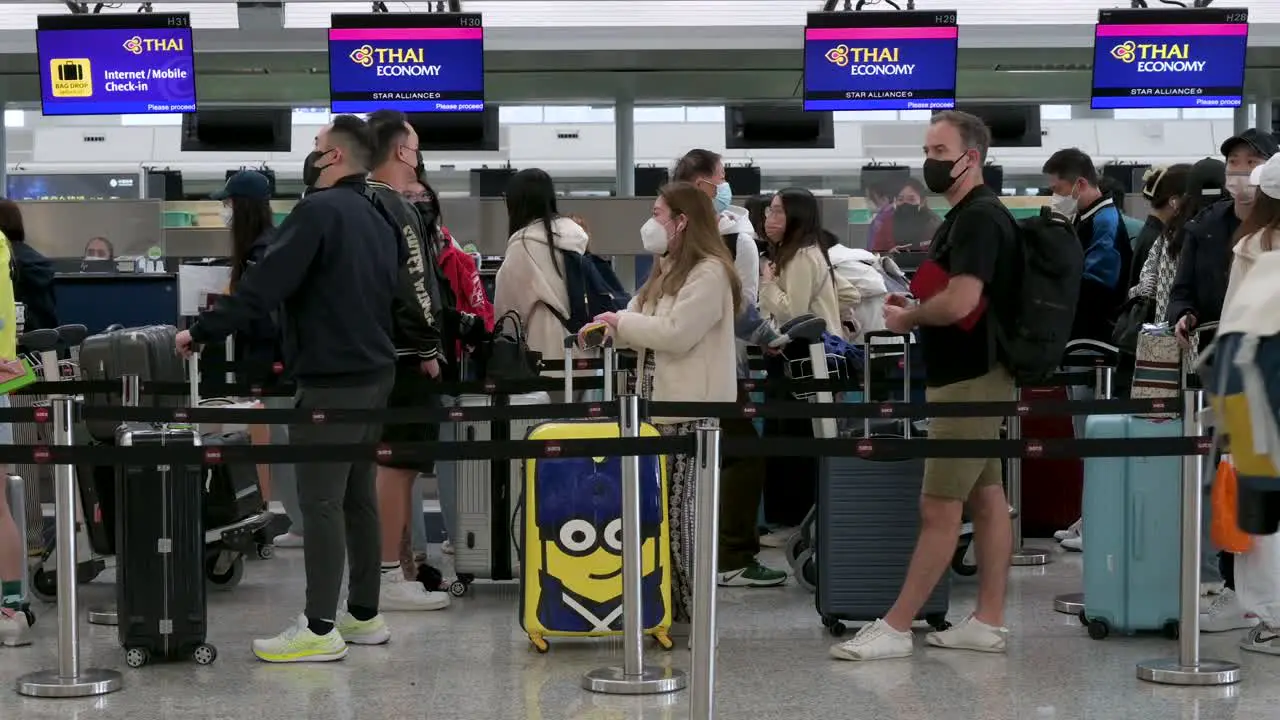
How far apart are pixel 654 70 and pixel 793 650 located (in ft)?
33.8

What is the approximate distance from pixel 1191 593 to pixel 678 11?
30.9 ft

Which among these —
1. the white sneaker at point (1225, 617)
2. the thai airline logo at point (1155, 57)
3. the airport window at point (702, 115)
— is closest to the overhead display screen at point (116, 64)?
the thai airline logo at point (1155, 57)

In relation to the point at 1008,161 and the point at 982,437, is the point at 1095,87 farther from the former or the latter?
the point at 1008,161

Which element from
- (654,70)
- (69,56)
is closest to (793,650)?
(69,56)

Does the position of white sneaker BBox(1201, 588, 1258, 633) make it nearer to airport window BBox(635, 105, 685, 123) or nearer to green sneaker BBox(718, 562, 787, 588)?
green sneaker BBox(718, 562, 787, 588)

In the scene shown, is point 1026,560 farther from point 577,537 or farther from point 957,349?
point 577,537

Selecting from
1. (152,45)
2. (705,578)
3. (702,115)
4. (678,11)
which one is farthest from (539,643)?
(702,115)

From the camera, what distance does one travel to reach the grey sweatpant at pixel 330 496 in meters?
4.86

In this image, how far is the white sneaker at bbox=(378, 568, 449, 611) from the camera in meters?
5.83

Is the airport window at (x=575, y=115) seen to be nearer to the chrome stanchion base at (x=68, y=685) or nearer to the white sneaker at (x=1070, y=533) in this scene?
the white sneaker at (x=1070, y=533)

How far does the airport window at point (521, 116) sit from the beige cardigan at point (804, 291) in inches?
660

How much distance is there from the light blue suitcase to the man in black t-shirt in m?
0.44

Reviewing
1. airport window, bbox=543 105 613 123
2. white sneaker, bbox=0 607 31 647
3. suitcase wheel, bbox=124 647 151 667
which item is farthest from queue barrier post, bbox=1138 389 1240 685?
airport window, bbox=543 105 613 123

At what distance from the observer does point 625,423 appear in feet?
15.1
